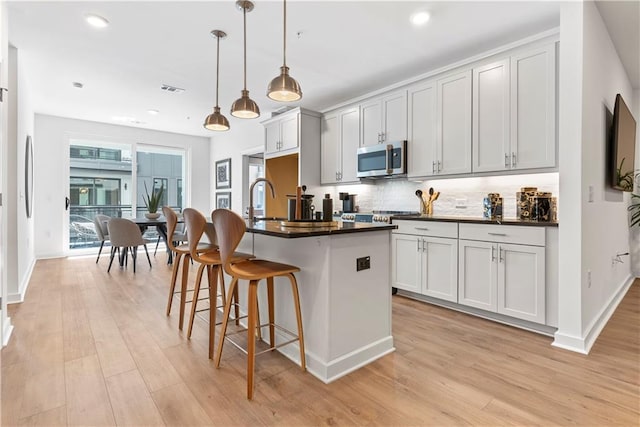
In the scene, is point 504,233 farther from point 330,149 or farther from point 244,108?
point 330,149

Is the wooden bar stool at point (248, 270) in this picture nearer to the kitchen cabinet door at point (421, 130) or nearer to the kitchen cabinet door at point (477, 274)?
the kitchen cabinet door at point (477, 274)

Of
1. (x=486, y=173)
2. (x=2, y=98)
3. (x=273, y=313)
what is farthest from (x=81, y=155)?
(x=486, y=173)

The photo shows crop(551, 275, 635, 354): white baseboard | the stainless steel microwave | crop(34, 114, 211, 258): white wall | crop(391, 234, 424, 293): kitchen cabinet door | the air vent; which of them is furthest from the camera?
crop(34, 114, 211, 258): white wall

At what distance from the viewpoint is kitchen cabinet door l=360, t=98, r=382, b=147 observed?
421 centimetres

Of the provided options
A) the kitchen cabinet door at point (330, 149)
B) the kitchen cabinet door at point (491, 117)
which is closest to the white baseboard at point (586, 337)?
the kitchen cabinet door at point (491, 117)

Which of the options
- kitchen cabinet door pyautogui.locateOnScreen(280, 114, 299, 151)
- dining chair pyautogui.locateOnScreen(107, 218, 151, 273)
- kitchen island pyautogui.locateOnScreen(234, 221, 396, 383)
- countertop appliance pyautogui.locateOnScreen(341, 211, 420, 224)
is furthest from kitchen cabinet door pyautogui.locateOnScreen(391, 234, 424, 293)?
dining chair pyautogui.locateOnScreen(107, 218, 151, 273)

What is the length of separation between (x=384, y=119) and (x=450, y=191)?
46.9 inches

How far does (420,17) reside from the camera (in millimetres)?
2729

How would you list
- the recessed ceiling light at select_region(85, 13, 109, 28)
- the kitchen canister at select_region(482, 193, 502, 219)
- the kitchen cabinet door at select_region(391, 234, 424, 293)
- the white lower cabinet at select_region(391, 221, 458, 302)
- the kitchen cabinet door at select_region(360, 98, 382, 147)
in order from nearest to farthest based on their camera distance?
the recessed ceiling light at select_region(85, 13, 109, 28) → the white lower cabinet at select_region(391, 221, 458, 302) → the kitchen canister at select_region(482, 193, 502, 219) → the kitchen cabinet door at select_region(391, 234, 424, 293) → the kitchen cabinet door at select_region(360, 98, 382, 147)

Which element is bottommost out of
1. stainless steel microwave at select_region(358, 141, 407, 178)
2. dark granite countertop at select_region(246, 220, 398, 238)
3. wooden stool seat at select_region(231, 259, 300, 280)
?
wooden stool seat at select_region(231, 259, 300, 280)

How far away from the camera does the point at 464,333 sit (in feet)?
8.86

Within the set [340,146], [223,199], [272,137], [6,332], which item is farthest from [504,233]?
[223,199]

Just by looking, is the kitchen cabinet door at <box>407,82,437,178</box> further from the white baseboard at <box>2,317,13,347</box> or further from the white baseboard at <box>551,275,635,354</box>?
the white baseboard at <box>2,317,13,347</box>

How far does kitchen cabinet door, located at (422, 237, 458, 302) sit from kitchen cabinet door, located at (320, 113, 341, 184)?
6.31ft
